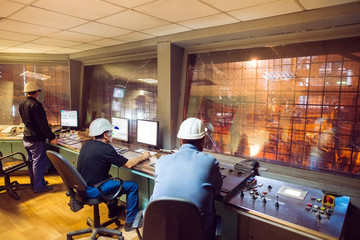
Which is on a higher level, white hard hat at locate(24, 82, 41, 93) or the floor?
white hard hat at locate(24, 82, 41, 93)

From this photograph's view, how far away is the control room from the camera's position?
5.74ft

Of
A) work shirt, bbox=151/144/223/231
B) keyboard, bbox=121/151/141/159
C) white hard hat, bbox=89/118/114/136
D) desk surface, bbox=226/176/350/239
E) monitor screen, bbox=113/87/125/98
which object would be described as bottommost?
desk surface, bbox=226/176/350/239

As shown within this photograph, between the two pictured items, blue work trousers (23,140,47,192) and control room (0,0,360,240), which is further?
blue work trousers (23,140,47,192)

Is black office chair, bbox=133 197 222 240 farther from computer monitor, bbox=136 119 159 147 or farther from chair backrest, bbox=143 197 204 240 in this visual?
computer monitor, bbox=136 119 159 147

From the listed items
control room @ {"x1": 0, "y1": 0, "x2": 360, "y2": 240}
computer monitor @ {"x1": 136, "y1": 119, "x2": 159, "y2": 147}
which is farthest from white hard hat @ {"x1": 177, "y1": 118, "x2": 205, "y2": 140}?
computer monitor @ {"x1": 136, "y1": 119, "x2": 159, "y2": 147}

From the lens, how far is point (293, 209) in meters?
1.79

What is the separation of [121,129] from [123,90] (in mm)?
786

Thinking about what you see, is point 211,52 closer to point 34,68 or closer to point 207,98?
point 207,98

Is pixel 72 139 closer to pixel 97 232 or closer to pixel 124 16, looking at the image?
pixel 97 232

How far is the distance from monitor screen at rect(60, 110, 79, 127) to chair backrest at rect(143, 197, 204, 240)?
150 inches

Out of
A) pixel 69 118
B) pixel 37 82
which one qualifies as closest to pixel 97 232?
pixel 69 118

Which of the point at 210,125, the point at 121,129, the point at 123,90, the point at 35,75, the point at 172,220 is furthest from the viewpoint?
the point at 35,75

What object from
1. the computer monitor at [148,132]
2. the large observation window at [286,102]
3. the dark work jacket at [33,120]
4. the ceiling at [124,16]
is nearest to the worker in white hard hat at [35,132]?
the dark work jacket at [33,120]

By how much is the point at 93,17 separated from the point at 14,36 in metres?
1.65
